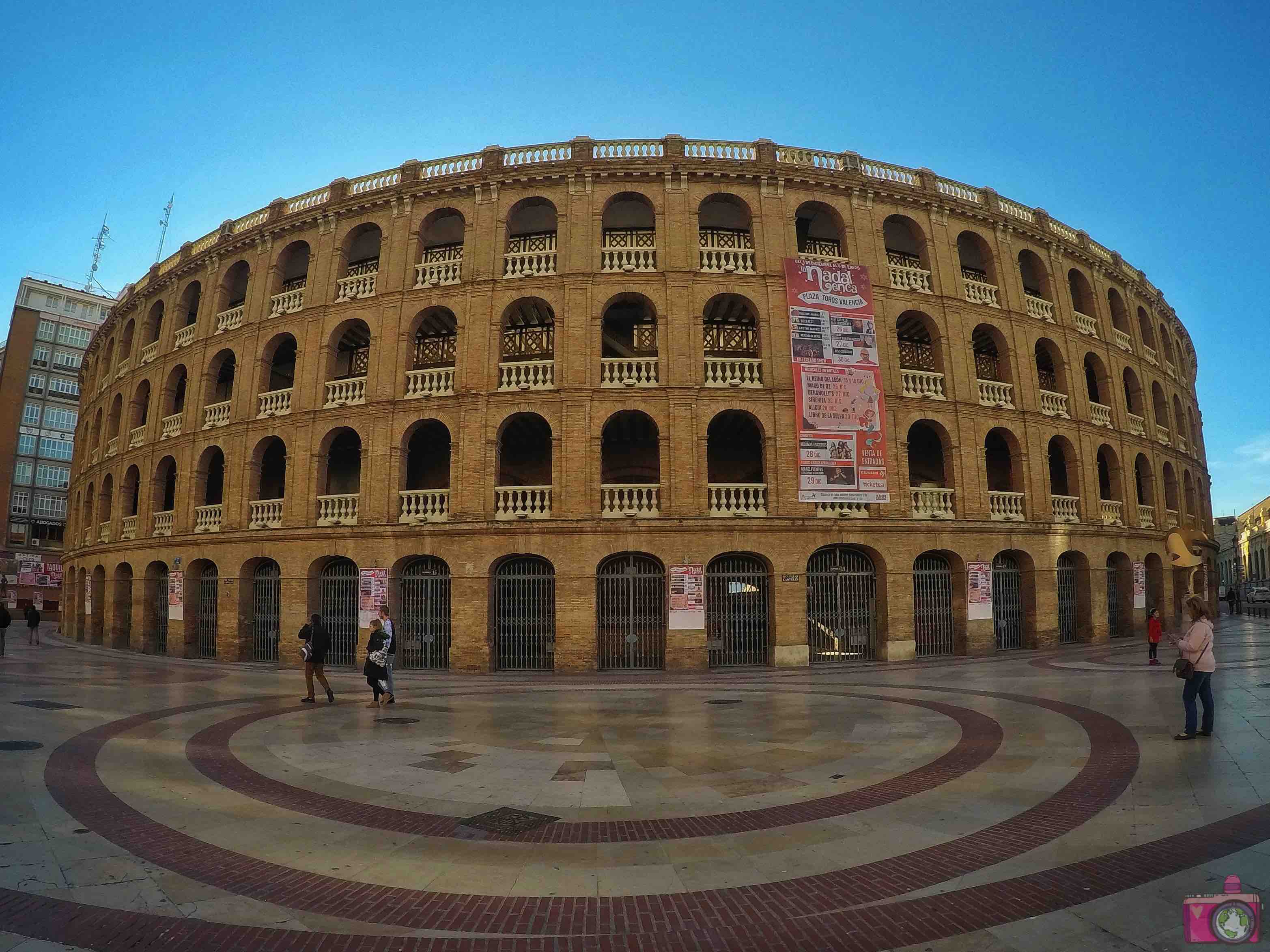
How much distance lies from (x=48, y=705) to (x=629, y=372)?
1595cm

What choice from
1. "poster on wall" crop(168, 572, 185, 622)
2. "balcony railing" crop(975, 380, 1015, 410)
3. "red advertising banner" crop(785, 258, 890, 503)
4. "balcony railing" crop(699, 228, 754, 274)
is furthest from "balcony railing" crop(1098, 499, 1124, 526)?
"poster on wall" crop(168, 572, 185, 622)

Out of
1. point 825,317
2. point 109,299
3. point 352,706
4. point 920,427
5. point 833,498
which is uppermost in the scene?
point 109,299

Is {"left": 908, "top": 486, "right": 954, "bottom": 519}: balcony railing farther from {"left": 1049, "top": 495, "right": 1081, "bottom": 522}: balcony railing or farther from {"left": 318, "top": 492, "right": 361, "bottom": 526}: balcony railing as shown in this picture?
{"left": 318, "top": 492, "right": 361, "bottom": 526}: balcony railing

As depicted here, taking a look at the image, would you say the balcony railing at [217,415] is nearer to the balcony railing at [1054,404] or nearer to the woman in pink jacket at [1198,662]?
the woman in pink jacket at [1198,662]

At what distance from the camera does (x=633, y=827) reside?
21.3 feet

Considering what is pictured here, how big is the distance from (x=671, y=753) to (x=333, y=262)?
22.0 meters

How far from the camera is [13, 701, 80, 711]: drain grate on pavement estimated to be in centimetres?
1270

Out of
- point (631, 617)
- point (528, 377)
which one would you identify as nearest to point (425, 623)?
point (631, 617)

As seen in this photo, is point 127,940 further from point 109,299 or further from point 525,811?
point 109,299

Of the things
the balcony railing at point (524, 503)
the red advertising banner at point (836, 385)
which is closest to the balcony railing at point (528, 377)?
the balcony railing at point (524, 503)

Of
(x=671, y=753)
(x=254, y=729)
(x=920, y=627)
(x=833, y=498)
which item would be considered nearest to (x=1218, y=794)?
(x=671, y=753)

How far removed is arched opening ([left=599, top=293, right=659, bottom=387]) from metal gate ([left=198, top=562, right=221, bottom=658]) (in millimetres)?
16586

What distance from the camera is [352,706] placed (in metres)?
14.0

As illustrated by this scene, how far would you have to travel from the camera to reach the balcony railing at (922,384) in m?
22.8
